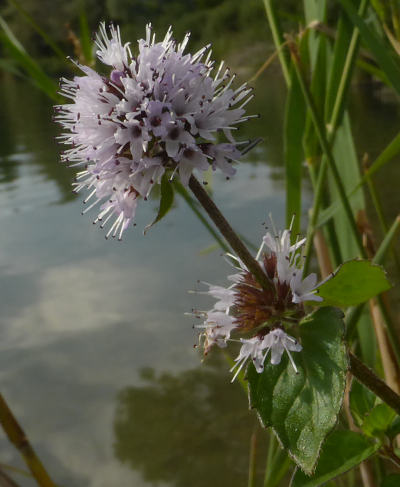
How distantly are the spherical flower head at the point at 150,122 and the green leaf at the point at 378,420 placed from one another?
222mm

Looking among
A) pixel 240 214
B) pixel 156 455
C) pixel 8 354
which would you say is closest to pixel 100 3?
pixel 240 214

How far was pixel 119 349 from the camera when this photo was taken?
4.54 feet

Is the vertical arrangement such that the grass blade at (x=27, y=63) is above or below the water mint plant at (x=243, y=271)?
above

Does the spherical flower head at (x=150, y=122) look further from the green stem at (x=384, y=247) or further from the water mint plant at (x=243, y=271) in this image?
the green stem at (x=384, y=247)

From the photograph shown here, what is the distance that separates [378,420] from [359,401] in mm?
55

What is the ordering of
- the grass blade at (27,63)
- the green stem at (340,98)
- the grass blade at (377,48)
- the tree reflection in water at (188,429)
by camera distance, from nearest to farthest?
the grass blade at (377,48) → the green stem at (340,98) → the grass blade at (27,63) → the tree reflection in water at (188,429)

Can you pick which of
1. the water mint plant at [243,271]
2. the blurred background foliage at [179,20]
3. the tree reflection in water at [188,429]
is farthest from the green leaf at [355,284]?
the blurred background foliage at [179,20]

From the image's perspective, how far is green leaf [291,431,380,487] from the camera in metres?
0.44

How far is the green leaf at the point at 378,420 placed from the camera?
45 cm

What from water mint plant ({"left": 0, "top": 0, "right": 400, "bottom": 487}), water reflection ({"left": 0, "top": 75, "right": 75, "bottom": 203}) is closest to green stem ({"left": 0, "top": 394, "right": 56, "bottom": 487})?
water mint plant ({"left": 0, "top": 0, "right": 400, "bottom": 487})

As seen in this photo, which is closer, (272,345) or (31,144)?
(272,345)

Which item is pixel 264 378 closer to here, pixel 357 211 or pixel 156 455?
pixel 357 211

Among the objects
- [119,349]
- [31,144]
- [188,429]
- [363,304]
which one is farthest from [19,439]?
[31,144]

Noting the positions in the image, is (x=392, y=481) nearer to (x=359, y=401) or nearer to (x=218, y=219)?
(x=359, y=401)
